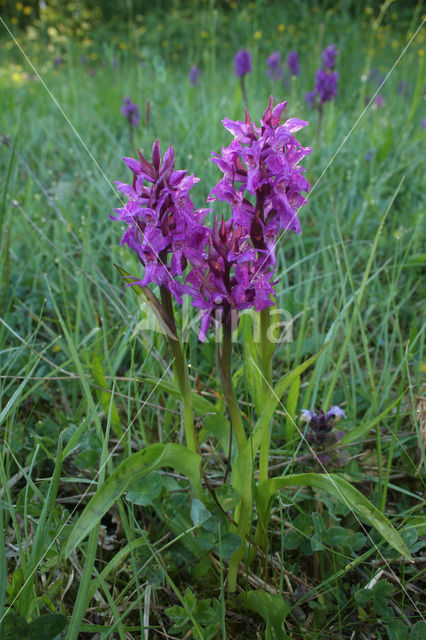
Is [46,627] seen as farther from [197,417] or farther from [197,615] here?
[197,417]

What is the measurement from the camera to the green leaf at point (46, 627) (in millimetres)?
1026

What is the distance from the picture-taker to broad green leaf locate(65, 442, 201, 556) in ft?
3.05

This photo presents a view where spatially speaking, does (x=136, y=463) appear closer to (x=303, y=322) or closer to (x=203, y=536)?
(x=203, y=536)

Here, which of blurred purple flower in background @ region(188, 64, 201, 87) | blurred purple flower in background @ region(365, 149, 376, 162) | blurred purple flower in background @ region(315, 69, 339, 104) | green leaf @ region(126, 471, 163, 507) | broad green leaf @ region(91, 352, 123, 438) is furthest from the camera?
blurred purple flower in background @ region(188, 64, 201, 87)

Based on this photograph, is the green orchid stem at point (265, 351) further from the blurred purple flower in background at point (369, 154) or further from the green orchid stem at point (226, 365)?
the blurred purple flower in background at point (369, 154)

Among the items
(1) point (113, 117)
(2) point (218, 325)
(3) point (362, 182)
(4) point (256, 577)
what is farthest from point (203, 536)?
(1) point (113, 117)

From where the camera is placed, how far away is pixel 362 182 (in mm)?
3281

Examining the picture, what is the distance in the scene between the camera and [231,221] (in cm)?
109

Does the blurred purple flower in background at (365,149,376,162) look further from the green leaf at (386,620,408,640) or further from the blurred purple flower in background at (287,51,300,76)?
the green leaf at (386,620,408,640)

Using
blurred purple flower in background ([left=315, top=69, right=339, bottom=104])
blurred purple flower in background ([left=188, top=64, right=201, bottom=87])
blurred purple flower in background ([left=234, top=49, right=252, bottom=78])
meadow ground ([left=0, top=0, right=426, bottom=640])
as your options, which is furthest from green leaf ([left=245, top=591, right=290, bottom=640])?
blurred purple flower in background ([left=188, top=64, right=201, bottom=87])

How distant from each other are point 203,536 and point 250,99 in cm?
382

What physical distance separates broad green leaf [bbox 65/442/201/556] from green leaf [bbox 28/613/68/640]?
24cm

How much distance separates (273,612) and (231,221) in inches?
34.3

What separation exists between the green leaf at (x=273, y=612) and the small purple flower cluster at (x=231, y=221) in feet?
2.07
